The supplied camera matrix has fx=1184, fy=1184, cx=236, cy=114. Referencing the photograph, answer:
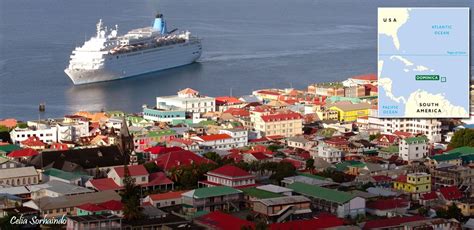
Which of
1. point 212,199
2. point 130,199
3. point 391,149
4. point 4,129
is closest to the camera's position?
point 130,199

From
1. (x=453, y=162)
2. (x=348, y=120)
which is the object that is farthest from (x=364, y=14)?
(x=453, y=162)

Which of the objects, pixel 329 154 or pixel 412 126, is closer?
pixel 329 154

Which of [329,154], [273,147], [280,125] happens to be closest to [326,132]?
[280,125]

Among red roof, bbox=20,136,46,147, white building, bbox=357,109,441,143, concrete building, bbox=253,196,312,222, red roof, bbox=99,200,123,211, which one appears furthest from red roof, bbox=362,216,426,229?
red roof, bbox=20,136,46,147

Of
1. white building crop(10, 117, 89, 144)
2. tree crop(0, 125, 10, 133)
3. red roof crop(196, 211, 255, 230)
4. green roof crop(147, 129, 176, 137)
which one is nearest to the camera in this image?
red roof crop(196, 211, 255, 230)

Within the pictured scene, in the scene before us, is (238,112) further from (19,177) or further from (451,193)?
(451,193)

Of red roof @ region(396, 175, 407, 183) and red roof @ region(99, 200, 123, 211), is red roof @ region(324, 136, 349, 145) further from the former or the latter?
red roof @ region(99, 200, 123, 211)

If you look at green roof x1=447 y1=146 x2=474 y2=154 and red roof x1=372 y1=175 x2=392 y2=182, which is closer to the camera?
red roof x1=372 y1=175 x2=392 y2=182

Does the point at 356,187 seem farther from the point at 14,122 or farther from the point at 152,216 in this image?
the point at 14,122
